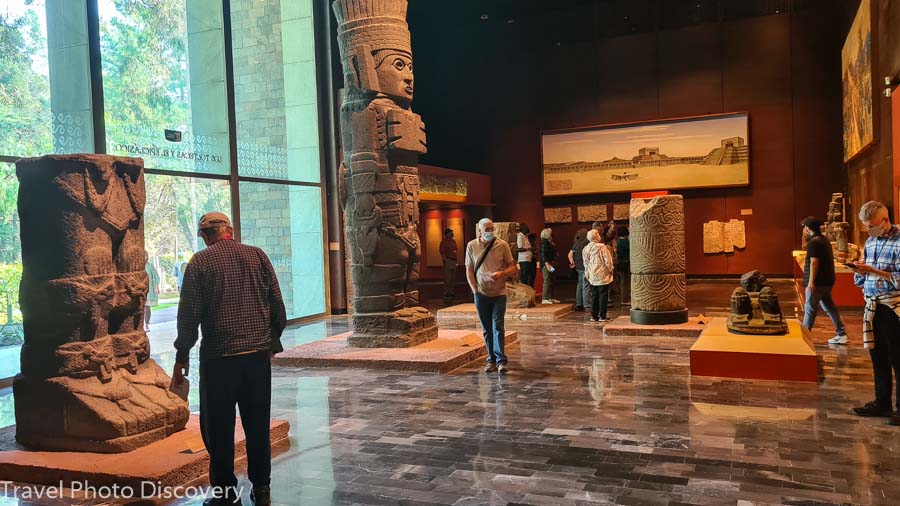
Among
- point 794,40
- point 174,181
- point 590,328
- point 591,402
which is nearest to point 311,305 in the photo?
point 174,181

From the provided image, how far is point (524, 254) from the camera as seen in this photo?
1273 centimetres

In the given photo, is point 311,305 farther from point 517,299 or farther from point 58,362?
point 58,362

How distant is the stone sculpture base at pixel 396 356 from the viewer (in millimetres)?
7234

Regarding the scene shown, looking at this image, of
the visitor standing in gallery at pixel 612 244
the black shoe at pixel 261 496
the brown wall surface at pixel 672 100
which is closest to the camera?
the black shoe at pixel 261 496

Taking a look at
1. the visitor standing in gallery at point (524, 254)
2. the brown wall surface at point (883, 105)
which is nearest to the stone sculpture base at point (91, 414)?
the visitor standing in gallery at point (524, 254)

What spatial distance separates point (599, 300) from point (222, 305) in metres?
7.83

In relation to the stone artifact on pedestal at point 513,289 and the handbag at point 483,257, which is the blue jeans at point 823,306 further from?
the stone artifact on pedestal at point 513,289

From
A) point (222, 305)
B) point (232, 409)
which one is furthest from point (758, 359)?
point (222, 305)

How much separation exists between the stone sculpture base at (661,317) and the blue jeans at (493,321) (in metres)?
3.16

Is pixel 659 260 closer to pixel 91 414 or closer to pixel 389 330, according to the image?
pixel 389 330

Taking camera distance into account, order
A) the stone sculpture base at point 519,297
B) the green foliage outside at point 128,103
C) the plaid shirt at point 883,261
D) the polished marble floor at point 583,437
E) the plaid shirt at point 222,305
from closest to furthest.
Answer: the plaid shirt at point 222,305, the polished marble floor at point 583,437, the plaid shirt at point 883,261, the green foliage outside at point 128,103, the stone sculpture base at point 519,297

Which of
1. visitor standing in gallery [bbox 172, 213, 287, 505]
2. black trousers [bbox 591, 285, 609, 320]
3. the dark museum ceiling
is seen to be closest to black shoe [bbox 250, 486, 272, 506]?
visitor standing in gallery [bbox 172, 213, 287, 505]

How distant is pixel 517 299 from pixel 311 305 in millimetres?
3777

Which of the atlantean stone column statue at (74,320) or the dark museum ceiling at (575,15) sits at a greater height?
the dark museum ceiling at (575,15)
